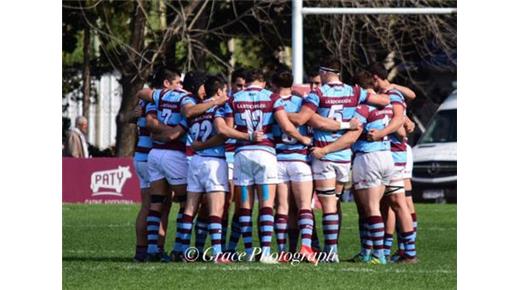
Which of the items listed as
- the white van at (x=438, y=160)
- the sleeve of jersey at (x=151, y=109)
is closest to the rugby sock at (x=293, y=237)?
the sleeve of jersey at (x=151, y=109)

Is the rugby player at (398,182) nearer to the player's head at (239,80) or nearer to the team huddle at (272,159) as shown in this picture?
the team huddle at (272,159)

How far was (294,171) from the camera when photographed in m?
15.5

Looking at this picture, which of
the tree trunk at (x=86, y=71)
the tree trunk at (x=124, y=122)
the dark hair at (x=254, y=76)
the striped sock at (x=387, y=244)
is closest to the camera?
the dark hair at (x=254, y=76)

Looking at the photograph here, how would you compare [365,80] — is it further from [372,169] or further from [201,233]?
[201,233]

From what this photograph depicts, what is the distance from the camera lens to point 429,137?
107ft

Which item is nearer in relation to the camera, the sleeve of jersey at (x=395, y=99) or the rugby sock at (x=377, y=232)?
the rugby sock at (x=377, y=232)

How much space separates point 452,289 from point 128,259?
463 cm

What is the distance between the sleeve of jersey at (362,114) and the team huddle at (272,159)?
0.01 meters

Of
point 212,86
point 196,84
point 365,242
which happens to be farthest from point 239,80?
point 365,242

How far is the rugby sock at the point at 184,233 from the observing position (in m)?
15.6

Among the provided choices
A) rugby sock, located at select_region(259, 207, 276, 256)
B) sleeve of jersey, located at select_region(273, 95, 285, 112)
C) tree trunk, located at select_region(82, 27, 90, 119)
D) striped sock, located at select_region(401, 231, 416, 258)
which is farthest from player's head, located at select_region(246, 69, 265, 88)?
tree trunk, located at select_region(82, 27, 90, 119)

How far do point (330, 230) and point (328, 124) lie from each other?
1.13 m
